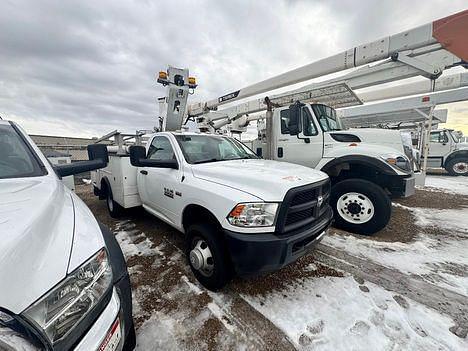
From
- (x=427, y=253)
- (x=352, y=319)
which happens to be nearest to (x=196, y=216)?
(x=352, y=319)

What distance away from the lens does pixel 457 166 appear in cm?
1178

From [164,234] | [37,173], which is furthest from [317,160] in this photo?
[37,173]

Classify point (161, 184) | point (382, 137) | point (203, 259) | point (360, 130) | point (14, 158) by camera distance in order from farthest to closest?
point (360, 130)
point (382, 137)
point (161, 184)
point (203, 259)
point (14, 158)

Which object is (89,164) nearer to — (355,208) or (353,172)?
(355,208)

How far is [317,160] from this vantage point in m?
4.43

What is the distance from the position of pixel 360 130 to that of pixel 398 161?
0.90 metres

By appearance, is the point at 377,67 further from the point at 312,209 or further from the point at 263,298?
the point at 263,298

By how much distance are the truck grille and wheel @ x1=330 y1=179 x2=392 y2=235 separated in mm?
1518

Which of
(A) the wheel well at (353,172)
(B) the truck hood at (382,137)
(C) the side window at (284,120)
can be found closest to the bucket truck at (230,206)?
(C) the side window at (284,120)

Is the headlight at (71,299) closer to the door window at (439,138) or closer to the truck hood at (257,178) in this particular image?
the truck hood at (257,178)

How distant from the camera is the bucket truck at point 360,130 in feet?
12.3

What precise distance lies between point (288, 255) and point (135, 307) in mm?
1629

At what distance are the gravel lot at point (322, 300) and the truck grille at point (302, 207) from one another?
2.66 ft

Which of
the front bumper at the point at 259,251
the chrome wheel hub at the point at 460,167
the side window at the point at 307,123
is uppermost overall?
the side window at the point at 307,123
